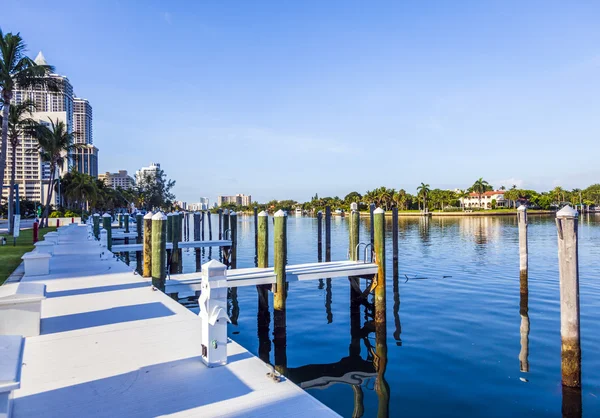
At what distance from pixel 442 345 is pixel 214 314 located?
25.5 feet

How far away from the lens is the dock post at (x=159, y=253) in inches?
422

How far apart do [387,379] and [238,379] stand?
5162mm

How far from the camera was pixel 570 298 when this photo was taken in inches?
300

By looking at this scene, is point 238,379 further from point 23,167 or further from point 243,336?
point 23,167

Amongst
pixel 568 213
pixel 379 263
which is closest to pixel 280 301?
pixel 379 263

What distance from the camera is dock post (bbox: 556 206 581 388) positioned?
760 centimetres

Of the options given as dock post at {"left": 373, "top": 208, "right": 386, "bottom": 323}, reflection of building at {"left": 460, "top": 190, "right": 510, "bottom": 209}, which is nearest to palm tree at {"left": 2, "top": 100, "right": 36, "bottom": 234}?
dock post at {"left": 373, "top": 208, "right": 386, "bottom": 323}

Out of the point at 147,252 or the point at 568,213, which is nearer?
the point at 568,213

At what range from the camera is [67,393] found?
461cm

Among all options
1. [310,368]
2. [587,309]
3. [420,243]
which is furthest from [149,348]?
[420,243]

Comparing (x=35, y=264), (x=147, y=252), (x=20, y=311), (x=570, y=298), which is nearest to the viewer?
(x=20, y=311)

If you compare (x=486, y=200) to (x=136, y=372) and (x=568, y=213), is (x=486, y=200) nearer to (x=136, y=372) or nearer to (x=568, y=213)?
(x=568, y=213)

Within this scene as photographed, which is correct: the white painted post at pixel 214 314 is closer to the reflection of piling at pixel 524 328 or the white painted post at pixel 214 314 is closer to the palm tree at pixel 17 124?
the reflection of piling at pixel 524 328

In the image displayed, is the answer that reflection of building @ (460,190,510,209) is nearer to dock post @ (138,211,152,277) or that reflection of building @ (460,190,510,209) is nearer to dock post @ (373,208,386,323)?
dock post @ (373,208,386,323)
